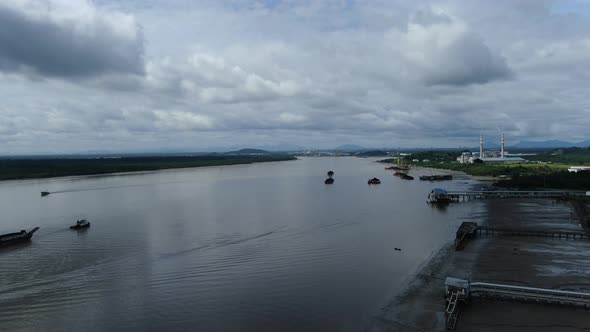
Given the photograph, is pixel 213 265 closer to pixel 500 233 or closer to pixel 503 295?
pixel 503 295

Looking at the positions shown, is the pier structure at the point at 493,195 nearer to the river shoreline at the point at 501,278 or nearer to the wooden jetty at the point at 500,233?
the river shoreline at the point at 501,278

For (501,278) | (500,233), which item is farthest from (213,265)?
(500,233)

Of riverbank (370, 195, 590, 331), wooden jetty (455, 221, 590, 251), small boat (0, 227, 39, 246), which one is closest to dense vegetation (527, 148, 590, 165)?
wooden jetty (455, 221, 590, 251)

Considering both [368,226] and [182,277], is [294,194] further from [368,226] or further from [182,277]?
[182,277]

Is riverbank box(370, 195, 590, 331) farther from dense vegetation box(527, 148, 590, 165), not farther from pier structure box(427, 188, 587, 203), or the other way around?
dense vegetation box(527, 148, 590, 165)

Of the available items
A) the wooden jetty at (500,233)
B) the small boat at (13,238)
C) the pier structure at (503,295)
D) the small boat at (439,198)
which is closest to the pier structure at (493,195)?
the small boat at (439,198)

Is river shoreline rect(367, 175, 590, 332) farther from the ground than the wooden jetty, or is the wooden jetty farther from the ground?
the wooden jetty
